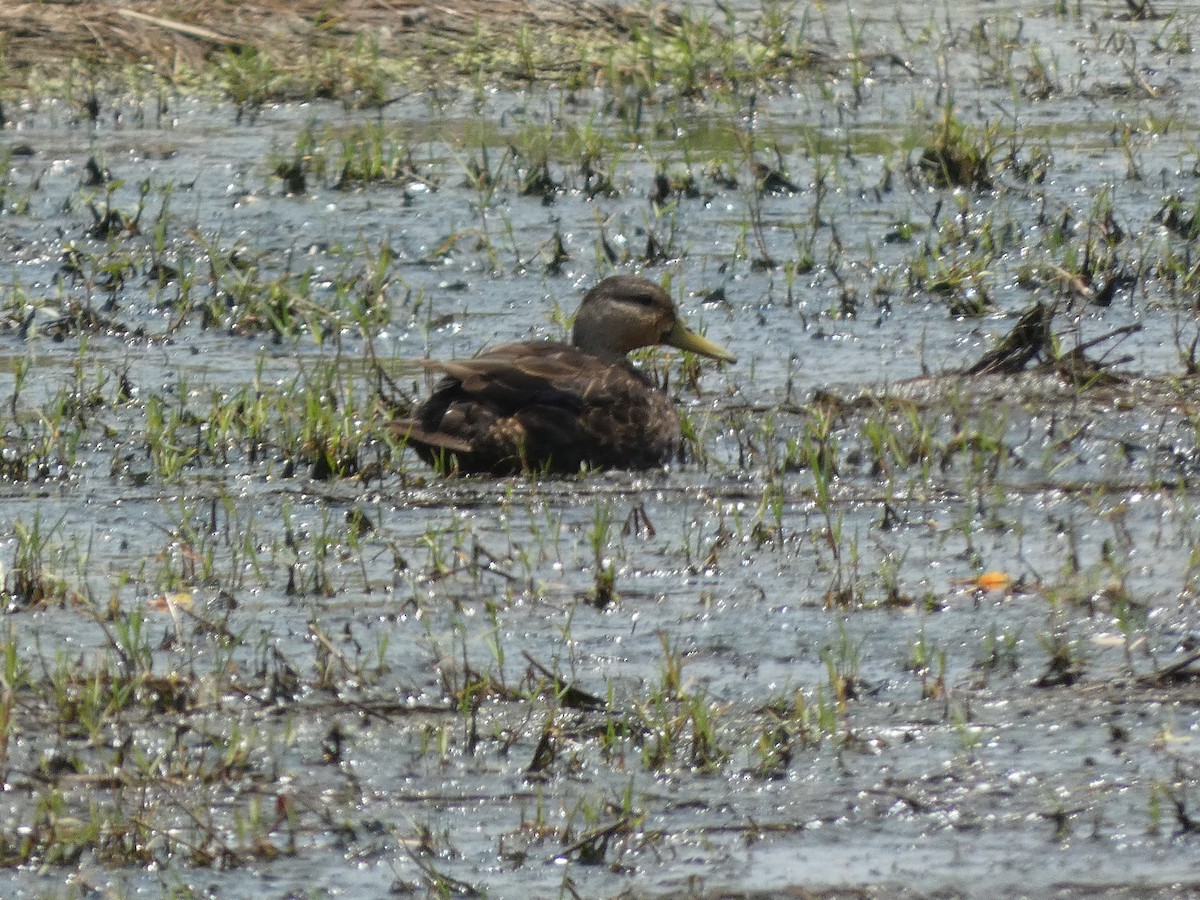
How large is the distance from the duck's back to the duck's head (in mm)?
777

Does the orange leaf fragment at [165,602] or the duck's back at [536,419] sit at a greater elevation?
the duck's back at [536,419]

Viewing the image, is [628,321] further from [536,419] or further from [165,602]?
[165,602]

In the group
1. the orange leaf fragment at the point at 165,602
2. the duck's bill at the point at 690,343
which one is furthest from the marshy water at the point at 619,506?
the duck's bill at the point at 690,343

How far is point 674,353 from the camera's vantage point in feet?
29.3

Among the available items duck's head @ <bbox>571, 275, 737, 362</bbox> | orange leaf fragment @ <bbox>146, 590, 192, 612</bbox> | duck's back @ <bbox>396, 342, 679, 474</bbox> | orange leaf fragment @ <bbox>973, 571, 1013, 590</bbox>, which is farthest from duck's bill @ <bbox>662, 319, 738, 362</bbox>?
orange leaf fragment @ <bbox>146, 590, 192, 612</bbox>

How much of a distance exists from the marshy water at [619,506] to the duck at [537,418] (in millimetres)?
169

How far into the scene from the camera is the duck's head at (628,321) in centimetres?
813

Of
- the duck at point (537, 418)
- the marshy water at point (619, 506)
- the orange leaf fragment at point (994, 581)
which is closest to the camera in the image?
the marshy water at point (619, 506)

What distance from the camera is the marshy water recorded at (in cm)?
449

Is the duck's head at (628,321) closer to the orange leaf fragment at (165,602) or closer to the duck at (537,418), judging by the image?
the duck at (537,418)

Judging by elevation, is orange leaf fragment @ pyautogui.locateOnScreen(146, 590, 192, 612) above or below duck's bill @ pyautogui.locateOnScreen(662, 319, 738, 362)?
below

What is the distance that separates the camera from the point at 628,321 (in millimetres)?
8156

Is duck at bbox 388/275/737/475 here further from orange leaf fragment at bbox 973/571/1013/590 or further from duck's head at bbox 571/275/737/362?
orange leaf fragment at bbox 973/571/1013/590

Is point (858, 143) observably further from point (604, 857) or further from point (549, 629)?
point (604, 857)
